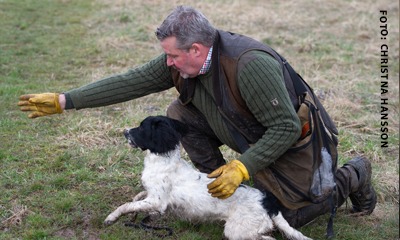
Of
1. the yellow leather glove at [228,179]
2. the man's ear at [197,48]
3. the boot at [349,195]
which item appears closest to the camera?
the yellow leather glove at [228,179]

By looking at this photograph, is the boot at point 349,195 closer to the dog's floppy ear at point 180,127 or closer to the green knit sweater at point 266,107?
the green knit sweater at point 266,107

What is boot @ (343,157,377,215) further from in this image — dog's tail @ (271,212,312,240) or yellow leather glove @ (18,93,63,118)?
yellow leather glove @ (18,93,63,118)

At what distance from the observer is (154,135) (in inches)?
164

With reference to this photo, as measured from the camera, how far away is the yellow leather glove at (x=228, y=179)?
3.80 metres

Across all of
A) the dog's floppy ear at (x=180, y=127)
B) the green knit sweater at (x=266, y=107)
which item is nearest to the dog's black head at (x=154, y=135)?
the dog's floppy ear at (x=180, y=127)

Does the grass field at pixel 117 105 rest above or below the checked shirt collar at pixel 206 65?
below

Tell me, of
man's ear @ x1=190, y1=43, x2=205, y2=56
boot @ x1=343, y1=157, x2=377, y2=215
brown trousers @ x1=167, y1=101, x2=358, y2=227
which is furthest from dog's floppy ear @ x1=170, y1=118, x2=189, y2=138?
boot @ x1=343, y1=157, x2=377, y2=215

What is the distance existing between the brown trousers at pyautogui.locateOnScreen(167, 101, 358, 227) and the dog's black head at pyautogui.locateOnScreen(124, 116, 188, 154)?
0.53 metres

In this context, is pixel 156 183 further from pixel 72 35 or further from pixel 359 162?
pixel 72 35

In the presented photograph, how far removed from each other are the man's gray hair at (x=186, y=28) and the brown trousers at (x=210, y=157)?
0.86 meters

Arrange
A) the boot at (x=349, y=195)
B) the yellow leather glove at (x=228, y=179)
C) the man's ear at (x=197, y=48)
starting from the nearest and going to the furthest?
1. the yellow leather glove at (x=228, y=179)
2. the man's ear at (x=197, y=48)
3. the boot at (x=349, y=195)

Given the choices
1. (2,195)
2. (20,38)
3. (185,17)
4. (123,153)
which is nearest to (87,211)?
(2,195)

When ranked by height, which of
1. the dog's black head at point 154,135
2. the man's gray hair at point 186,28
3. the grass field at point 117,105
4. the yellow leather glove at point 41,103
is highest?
the man's gray hair at point 186,28

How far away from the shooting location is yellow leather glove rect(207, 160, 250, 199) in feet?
12.5
